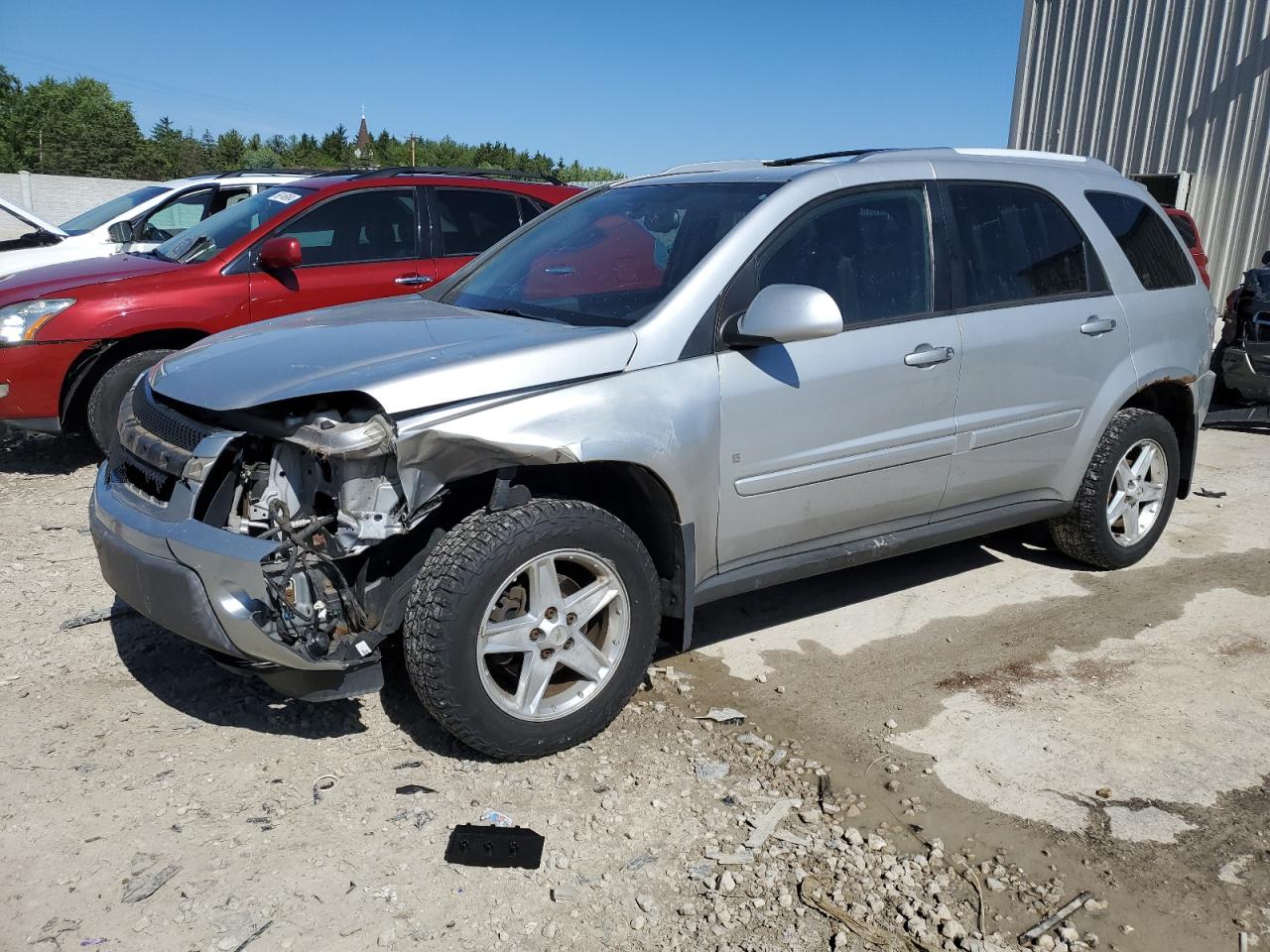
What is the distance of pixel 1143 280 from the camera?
480cm

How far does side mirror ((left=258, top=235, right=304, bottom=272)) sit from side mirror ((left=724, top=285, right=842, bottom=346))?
380 centimetres

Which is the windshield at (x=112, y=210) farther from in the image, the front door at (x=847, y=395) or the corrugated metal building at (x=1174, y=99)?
the corrugated metal building at (x=1174, y=99)

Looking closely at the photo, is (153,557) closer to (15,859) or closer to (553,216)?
(15,859)

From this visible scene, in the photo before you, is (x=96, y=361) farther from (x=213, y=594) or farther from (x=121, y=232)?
(x=213, y=594)

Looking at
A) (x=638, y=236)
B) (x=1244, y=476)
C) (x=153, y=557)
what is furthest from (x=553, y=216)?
(x=1244, y=476)

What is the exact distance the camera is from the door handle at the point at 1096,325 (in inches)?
177

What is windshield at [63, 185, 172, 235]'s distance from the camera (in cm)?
934

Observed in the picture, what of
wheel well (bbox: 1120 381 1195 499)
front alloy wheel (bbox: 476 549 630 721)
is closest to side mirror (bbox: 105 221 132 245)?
front alloy wheel (bbox: 476 549 630 721)

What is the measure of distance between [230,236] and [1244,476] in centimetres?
688

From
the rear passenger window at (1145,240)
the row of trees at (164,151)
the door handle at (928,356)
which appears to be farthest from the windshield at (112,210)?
the row of trees at (164,151)

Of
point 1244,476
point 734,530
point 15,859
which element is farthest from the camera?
point 1244,476

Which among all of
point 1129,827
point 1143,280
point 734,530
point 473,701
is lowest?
point 1129,827

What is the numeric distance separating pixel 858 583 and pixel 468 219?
4102 mm

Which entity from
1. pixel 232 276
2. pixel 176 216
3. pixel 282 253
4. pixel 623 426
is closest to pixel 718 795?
pixel 623 426
